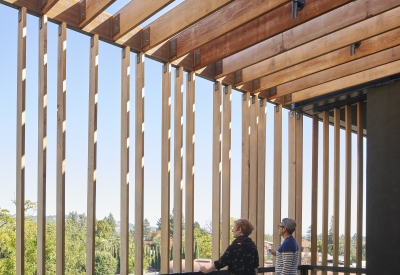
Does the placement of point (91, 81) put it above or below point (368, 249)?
above

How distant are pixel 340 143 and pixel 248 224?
3.63m

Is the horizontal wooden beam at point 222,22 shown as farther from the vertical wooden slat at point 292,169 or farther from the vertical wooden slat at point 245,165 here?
the vertical wooden slat at point 292,169

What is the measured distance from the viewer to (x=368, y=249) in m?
6.93

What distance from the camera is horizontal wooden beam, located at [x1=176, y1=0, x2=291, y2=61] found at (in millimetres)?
4957

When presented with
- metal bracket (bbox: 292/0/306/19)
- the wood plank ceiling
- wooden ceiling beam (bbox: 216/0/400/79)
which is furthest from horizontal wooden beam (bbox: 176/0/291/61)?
wooden ceiling beam (bbox: 216/0/400/79)

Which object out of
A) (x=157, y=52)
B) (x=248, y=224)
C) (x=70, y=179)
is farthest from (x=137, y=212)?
(x=157, y=52)

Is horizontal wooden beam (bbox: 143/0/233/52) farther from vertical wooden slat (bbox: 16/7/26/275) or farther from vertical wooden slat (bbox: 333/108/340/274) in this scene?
vertical wooden slat (bbox: 333/108/340/274)

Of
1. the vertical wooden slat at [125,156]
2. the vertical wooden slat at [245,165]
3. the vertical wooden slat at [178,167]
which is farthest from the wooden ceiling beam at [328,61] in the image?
the vertical wooden slat at [125,156]

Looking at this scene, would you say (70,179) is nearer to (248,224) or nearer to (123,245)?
(123,245)

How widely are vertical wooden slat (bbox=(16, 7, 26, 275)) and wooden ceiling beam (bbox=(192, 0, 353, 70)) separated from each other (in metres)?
1.89

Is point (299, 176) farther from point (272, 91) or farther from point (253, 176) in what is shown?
point (272, 91)

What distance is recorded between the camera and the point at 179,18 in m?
5.28

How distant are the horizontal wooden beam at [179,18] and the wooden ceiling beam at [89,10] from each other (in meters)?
0.82

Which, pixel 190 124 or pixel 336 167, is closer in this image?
pixel 190 124
